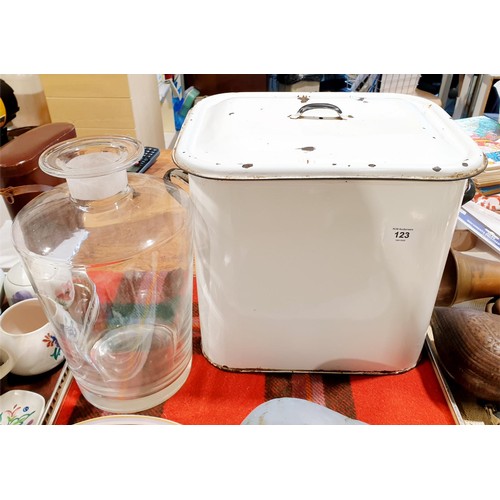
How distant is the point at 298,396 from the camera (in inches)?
21.2

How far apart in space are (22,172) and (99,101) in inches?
24.7

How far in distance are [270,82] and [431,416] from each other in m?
1.79

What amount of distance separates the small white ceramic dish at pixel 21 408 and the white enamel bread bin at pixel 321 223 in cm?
22

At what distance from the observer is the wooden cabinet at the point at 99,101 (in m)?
1.18

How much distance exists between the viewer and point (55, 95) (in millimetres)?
1205

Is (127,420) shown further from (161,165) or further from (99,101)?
(99,101)

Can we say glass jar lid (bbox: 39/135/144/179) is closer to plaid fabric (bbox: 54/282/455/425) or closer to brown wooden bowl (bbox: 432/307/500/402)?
plaid fabric (bbox: 54/282/455/425)

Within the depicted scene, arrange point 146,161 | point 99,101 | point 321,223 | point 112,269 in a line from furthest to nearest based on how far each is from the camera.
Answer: point 99,101 < point 146,161 < point 112,269 < point 321,223

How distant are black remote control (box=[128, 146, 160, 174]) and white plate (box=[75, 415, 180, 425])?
552mm

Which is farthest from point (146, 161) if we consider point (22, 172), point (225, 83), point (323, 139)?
point (225, 83)

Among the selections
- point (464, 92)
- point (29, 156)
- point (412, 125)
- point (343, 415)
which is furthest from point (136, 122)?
point (464, 92)

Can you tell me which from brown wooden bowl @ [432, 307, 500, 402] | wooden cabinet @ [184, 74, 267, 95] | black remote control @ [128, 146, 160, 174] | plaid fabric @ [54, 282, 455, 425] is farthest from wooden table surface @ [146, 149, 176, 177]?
wooden cabinet @ [184, 74, 267, 95]

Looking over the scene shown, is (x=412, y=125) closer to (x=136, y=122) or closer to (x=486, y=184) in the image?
(x=486, y=184)

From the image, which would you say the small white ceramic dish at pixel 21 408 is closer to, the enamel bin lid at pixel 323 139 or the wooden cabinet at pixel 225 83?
the enamel bin lid at pixel 323 139
